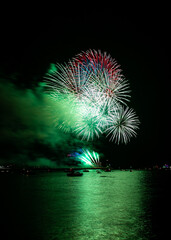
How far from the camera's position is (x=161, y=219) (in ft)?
60.9

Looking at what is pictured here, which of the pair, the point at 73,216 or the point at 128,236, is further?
the point at 73,216

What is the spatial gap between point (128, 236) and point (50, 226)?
236 inches

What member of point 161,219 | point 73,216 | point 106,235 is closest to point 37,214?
point 73,216

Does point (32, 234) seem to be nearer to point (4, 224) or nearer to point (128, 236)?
point (4, 224)

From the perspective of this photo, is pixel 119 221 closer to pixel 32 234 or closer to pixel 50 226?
pixel 50 226

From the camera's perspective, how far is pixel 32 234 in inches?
571

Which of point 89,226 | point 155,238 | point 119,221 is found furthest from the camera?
point 119,221

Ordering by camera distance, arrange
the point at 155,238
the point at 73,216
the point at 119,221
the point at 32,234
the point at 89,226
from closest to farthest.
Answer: the point at 155,238
the point at 32,234
the point at 89,226
the point at 119,221
the point at 73,216

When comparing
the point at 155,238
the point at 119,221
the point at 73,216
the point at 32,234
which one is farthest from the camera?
the point at 73,216

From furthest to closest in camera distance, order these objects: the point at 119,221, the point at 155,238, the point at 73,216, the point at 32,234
Answer: the point at 73,216 → the point at 119,221 → the point at 32,234 → the point at 155,238

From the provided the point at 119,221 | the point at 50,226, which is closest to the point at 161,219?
the point at 119,221

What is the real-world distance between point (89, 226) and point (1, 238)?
6.12 metres

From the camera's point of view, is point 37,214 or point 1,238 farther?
point 37,214

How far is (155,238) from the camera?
13.3 meters
